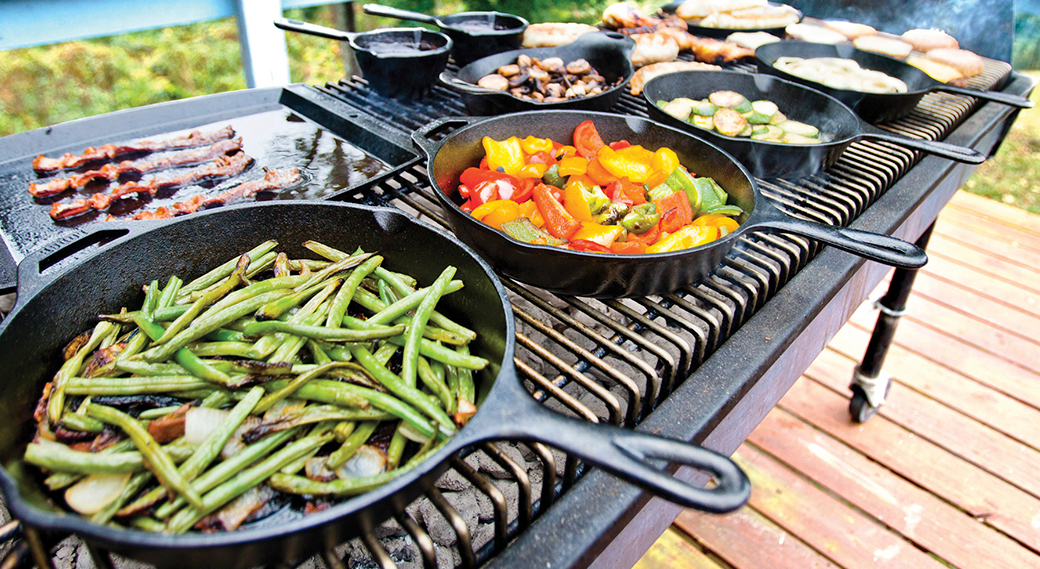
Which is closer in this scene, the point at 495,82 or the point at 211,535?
the point at 211,535

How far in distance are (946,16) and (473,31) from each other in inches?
161

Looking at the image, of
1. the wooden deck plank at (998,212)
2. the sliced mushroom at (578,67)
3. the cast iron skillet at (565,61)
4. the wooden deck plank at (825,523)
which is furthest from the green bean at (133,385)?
the wooden deck plank at (998,212)

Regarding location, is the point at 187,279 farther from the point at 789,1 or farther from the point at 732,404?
the point at 789,1

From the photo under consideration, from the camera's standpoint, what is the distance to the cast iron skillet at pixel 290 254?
0.94 m

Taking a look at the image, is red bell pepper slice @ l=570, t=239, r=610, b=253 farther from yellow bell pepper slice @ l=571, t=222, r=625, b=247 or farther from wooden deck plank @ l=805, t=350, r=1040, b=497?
wooden deck plank @ l=805, t=350, r=1040, b=497

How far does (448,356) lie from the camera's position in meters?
1.47

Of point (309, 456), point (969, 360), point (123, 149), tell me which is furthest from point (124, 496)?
point (969, 360)

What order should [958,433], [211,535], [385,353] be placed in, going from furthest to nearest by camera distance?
1. [958,433]
2. [385,353]
3. [211,535]

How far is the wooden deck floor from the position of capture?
3400 mm

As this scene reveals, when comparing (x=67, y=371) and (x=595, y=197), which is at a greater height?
(x=595, y=197)

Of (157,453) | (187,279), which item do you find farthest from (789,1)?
(157,453)

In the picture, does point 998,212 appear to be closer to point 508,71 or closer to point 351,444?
point 508,71

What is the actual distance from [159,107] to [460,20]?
195 centimetres

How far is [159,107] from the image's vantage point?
127 inches
